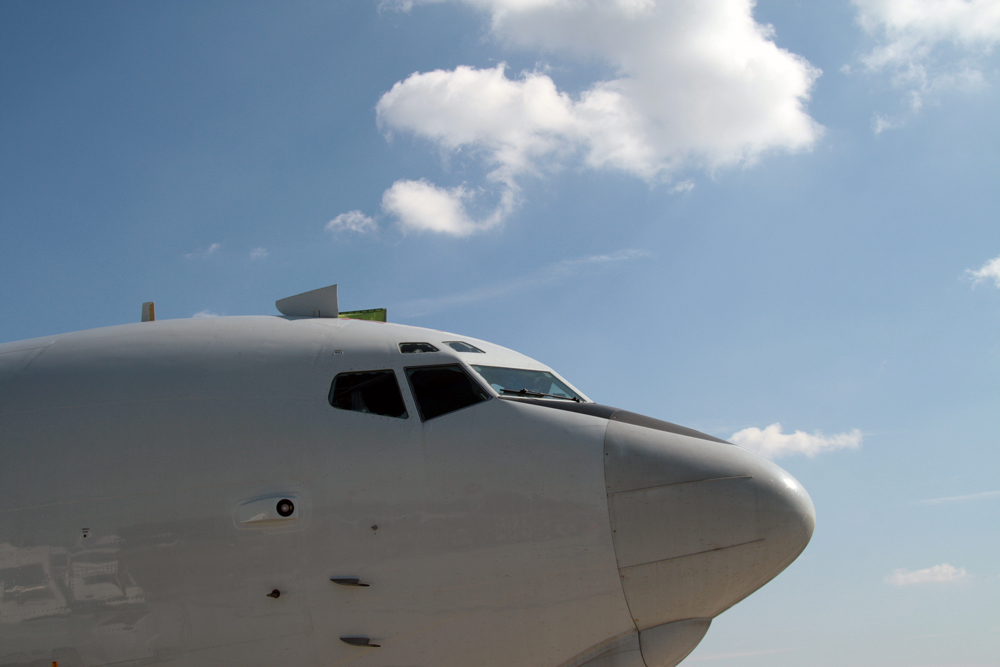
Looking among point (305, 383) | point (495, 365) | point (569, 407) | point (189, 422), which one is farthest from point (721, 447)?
point (189, 422)

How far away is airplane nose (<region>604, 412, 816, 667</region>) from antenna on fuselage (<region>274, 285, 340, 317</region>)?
449cm

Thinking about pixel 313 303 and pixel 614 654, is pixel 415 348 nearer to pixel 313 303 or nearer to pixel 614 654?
pixel 313 303

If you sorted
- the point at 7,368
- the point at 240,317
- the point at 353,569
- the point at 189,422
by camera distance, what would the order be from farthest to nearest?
the point at 240,317 < the point at 7,368 < the point at 189,422 < the point at 353,569

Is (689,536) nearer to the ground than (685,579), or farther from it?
farther from it

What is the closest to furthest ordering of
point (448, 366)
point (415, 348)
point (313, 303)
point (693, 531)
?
point (693, 531), point (448, 366), point (415, 348), point (313, 303)

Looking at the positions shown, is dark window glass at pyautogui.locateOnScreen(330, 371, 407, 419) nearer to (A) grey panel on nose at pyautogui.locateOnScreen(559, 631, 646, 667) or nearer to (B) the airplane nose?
(B) the airplane nose

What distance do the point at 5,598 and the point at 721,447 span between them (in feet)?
24.2

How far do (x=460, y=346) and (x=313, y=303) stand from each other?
2.40 meters

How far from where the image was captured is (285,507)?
24.8 ft

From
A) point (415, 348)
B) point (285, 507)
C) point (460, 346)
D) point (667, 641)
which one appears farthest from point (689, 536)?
point (285, 507)

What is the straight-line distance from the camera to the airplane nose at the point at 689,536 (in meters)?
7.45

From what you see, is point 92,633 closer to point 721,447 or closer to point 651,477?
point 651,477

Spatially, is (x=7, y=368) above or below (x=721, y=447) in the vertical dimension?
above

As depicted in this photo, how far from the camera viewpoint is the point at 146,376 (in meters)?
8.36
